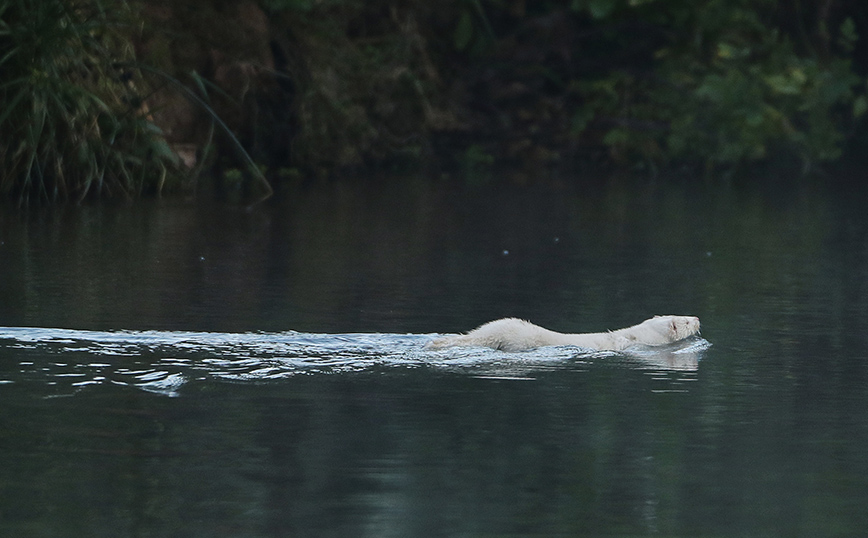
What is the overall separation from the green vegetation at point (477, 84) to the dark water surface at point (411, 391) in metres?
5.60

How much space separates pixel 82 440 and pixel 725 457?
2346 mm

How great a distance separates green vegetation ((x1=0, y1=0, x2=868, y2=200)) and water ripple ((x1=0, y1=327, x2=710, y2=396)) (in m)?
8.07

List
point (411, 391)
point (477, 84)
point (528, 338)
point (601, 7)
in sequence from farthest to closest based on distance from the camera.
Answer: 1. point (477, 84)
2. point (601, 7)
3. point (528, 338)
4. point (411, 391)

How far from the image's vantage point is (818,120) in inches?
955

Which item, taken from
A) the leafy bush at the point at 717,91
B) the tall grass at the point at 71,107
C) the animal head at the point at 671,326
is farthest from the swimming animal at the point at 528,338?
the leafy bush at the point at 717,91

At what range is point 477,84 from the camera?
1029 inches

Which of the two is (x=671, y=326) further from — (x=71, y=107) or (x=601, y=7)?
(x=601, y=7)

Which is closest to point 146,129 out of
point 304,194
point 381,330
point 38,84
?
point 38,84

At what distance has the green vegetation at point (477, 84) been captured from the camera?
18703mm

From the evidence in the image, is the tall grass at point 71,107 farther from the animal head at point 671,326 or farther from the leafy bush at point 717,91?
the leafy bush at point 717,91

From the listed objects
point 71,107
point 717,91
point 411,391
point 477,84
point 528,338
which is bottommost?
point 411,391

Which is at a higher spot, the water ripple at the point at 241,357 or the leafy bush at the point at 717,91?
the leafy bush at the point at 717,91

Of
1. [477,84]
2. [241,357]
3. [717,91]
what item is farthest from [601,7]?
[241,357]

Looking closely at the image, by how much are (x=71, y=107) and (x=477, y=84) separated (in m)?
12.1
